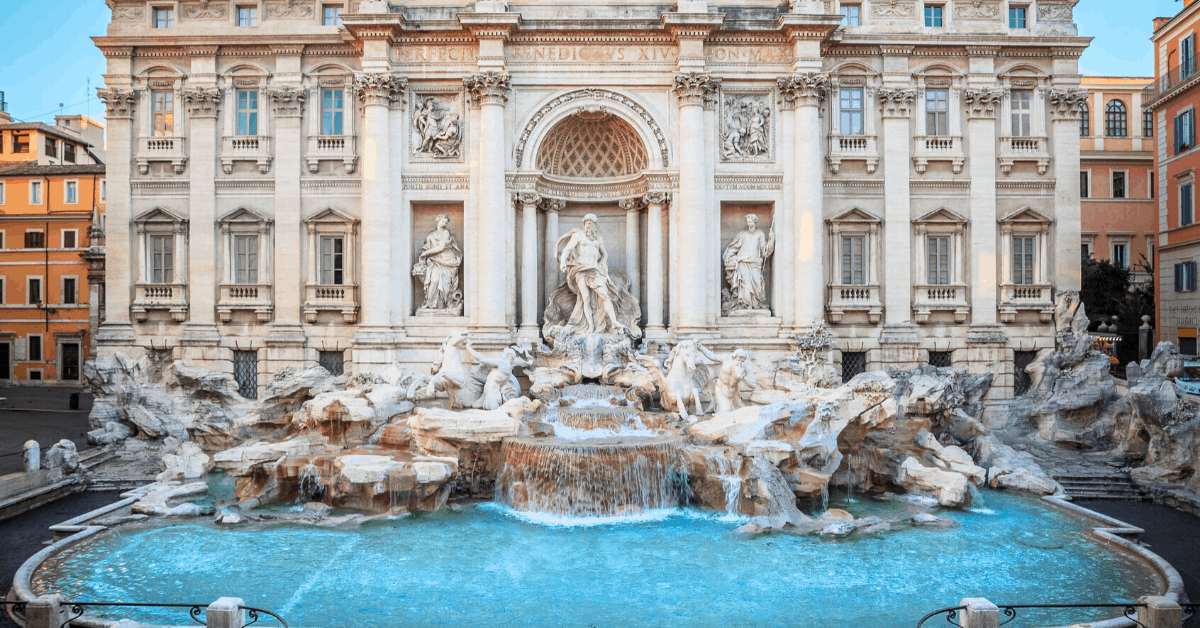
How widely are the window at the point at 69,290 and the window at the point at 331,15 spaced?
2367 centimetres

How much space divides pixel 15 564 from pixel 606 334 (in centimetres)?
1348

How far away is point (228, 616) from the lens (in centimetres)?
796

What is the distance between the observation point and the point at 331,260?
2219 centimetres

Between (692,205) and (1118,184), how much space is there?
27722 mm

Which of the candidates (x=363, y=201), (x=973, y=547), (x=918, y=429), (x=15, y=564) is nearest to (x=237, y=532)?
(x=15, y=564)

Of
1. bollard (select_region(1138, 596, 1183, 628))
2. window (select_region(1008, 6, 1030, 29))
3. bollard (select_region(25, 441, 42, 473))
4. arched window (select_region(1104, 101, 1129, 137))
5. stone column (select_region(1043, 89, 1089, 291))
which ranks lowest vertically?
bollard (select_region(1138, 596, 1183, 628))

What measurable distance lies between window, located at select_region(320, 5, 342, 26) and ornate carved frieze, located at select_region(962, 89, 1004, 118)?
743 inches

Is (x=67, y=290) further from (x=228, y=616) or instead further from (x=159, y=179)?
(x=228, y=616)

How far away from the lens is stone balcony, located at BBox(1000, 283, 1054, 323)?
22000 millimetres

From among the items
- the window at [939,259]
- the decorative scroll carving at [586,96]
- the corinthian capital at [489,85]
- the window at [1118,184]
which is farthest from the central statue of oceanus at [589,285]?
the window at [1118,184]

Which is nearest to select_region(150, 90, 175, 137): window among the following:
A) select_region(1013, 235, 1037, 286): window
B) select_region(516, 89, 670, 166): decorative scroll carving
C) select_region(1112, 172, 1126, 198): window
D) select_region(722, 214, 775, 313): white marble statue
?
select_region(516, 89, 670, 166): decorative scroll carving

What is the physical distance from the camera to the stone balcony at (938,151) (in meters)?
21.9

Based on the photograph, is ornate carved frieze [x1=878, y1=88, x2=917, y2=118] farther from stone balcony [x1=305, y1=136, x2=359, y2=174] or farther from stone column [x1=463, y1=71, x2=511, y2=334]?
stone balcony [x1=305, y1=136, x2=359, y2=174]

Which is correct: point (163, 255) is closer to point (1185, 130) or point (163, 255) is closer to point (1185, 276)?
point (1185, 276)
